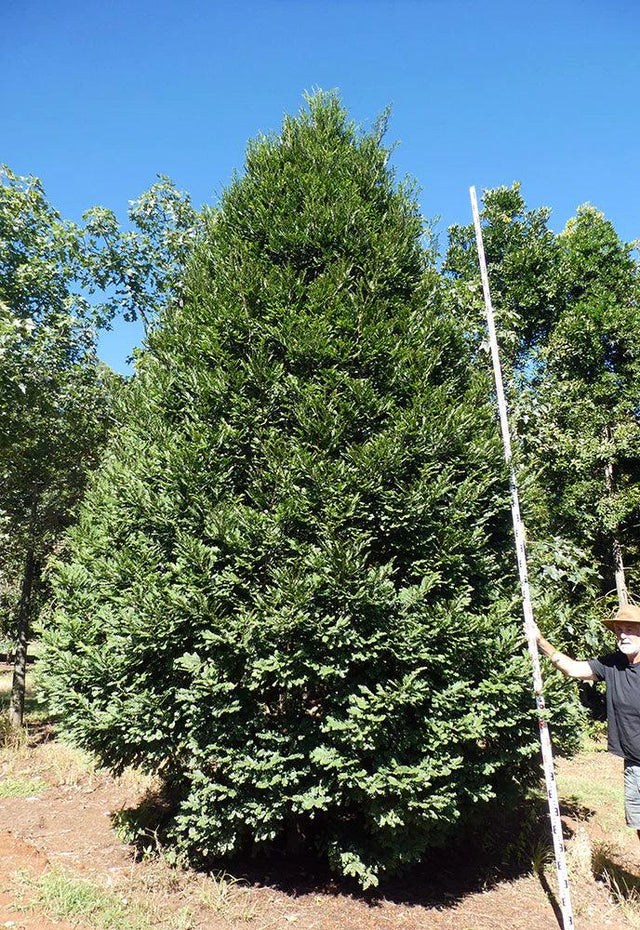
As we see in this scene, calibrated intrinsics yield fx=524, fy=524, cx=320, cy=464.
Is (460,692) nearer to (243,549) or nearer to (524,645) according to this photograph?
(524,645)

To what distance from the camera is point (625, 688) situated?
4059mm

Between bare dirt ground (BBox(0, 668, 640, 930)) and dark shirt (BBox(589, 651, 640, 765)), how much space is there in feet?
5.15

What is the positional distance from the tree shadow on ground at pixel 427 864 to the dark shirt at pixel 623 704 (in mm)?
1596

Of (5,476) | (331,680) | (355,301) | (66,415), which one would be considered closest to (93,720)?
(331,680)

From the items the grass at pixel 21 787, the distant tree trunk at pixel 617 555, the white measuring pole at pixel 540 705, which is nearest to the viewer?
the white measuring pole at pixel 540 705

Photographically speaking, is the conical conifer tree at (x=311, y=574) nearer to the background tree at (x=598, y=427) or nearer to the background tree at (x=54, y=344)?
the background tree at (x=54, y=344)

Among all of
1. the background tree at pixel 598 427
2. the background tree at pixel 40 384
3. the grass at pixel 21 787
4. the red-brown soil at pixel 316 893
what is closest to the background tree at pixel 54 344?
the background tree at pixel 40 384

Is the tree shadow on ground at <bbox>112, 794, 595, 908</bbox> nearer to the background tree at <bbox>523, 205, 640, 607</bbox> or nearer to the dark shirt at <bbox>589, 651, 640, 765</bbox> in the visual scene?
the dark shirt at <bbox>589, 651, 640, 765</bbox>

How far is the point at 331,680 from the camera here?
13.7 feet

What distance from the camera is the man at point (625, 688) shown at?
13.2 feet

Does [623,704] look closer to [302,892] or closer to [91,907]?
[302,892]

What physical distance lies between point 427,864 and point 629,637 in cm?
323

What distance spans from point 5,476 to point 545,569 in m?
10.2

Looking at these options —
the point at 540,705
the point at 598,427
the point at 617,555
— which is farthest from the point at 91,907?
the point at 598,427
